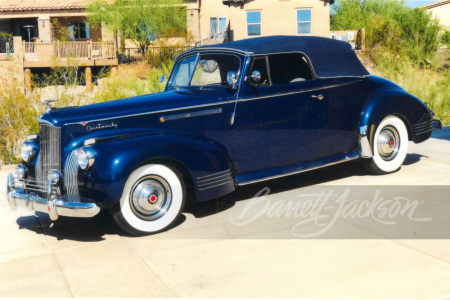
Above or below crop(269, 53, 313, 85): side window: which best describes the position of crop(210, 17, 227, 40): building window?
above

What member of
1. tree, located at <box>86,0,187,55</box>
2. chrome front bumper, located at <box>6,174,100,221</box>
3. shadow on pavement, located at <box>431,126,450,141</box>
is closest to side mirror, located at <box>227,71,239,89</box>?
chrome front bumper, located at <box>6,174,100,221</box>

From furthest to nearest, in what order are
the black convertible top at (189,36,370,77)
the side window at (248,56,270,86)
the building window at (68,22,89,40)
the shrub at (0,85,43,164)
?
1. the building window at (68,22,89,40)
2. the shrub at (0,85,43,164)
3. the black convertible top at (189,36,370,77)
4. the side window at (248,56,270,86)

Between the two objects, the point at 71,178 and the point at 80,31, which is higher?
the point at 80,31

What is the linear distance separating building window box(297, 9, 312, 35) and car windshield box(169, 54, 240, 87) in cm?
2511

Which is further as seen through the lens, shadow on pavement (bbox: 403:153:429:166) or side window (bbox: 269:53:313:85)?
shadow on pavement (bbox: 403:153:429:166)

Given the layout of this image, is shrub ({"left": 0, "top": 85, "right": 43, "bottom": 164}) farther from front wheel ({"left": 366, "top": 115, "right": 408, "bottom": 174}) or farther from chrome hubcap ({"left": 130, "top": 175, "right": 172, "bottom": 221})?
front wheel ({"left": 366, "top": 115, "right": 408, "bottom": 174})

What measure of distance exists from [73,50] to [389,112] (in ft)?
74.7

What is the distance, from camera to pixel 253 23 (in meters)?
31.0

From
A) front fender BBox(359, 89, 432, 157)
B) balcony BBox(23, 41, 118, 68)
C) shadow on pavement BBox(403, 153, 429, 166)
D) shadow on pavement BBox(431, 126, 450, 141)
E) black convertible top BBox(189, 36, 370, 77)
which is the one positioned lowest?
shadow on pavement BBox(403, 153, 429, 166)

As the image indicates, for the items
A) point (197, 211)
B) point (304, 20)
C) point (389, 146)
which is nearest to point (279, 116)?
point (197, 211)

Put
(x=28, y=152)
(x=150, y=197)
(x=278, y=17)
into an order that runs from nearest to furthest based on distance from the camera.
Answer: (x=150, y=197) → (x=28, y=152) → (x=278, y=17)

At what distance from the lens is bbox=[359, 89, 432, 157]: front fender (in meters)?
6.92

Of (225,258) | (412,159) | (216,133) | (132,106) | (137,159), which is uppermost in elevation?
(132,106)

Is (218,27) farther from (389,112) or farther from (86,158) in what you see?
(86,158)
